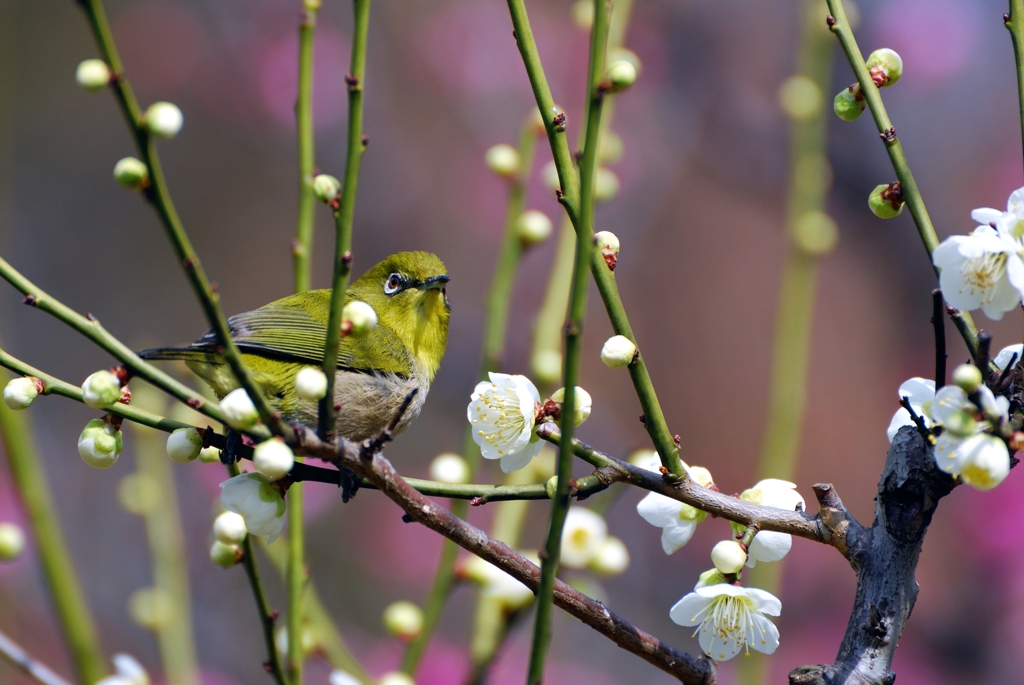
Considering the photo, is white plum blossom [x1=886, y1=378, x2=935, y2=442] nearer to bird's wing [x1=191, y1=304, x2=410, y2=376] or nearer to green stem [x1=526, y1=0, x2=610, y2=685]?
green stem [x1=526, y1=0, x2=610, y2=685]

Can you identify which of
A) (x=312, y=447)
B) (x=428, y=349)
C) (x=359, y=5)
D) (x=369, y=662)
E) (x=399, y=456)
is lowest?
(x=312, y=447)

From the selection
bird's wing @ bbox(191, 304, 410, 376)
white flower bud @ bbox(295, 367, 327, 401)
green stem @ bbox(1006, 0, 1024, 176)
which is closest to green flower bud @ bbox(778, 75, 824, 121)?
bird's wing @ bbox(191, 304, 410, 376)

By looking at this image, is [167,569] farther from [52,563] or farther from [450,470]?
[450,470]

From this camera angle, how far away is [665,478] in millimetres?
1106

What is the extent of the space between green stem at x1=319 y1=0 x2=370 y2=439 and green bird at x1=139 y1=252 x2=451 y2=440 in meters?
0.95

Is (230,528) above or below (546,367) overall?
below

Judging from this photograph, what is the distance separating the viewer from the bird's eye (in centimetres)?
284

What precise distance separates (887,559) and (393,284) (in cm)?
199

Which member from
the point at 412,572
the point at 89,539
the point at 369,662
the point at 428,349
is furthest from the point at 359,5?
the point at 89,539

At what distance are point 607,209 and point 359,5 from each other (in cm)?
495

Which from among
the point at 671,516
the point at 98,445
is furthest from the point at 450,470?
the point at 98,445

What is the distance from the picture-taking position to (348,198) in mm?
945

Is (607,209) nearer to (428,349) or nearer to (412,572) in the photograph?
(412,572)

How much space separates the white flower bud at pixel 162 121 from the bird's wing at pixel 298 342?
1409mm
